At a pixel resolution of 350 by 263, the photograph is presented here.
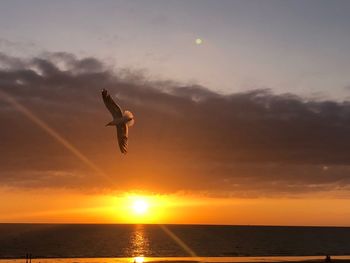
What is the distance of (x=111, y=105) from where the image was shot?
2144 cm

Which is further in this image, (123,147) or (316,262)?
(316,262)

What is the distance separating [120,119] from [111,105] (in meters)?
0.69

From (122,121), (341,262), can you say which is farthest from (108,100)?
(341,262)

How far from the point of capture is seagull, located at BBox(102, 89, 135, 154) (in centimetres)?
2131

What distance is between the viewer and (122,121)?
70.9ft

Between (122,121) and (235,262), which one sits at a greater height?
(122,121)

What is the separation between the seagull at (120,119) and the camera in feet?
69.9

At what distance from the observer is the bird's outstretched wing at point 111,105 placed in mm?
20978

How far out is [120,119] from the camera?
21547 mm

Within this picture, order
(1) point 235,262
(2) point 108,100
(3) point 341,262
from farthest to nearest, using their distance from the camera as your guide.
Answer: (1) point 235,262
(3) point 341,262
(2) point 108,100

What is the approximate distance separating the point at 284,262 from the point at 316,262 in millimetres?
7360

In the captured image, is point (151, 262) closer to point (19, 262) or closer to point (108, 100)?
point (19, 262)

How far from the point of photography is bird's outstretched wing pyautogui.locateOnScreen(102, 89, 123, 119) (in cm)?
2098

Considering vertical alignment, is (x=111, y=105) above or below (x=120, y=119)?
above
